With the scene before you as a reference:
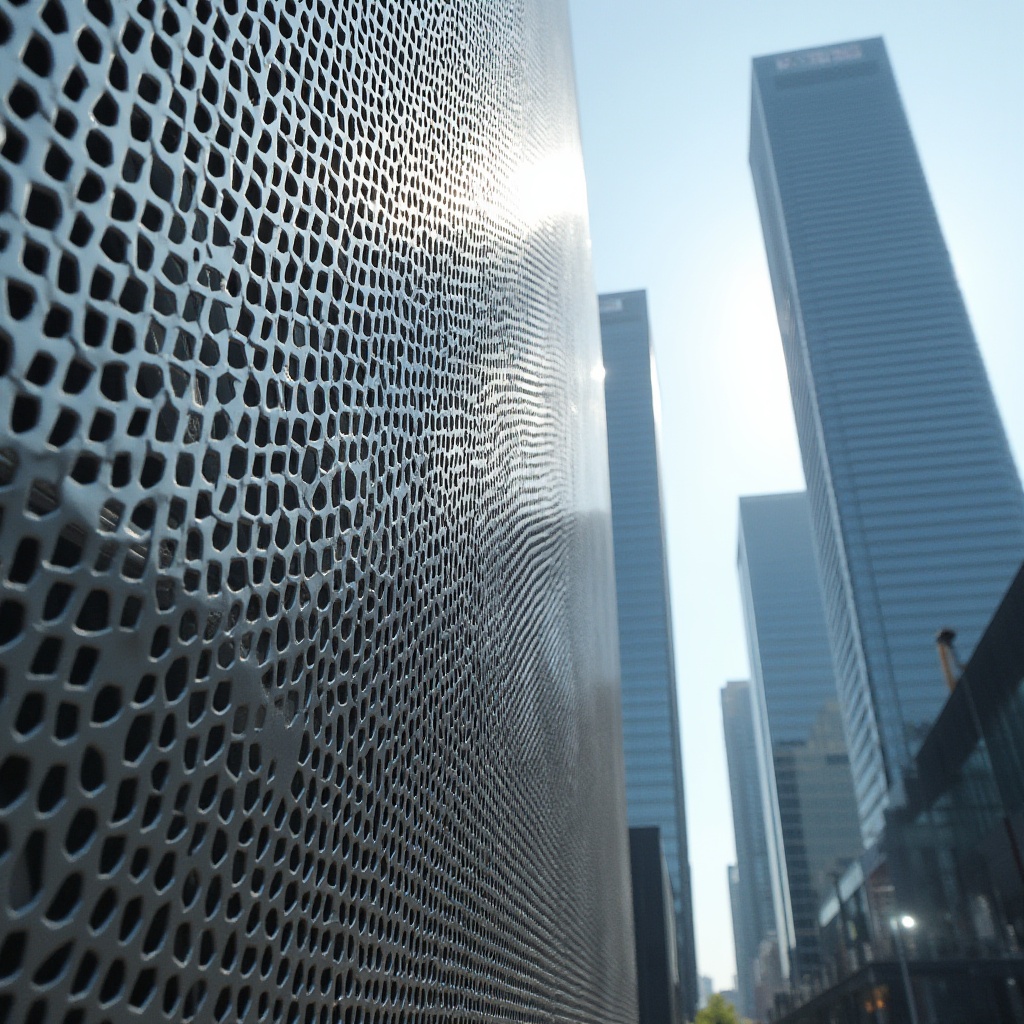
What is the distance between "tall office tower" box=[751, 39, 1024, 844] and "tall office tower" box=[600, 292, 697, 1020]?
83.8 feet

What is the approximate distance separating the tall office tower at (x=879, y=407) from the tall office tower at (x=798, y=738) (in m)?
38.8

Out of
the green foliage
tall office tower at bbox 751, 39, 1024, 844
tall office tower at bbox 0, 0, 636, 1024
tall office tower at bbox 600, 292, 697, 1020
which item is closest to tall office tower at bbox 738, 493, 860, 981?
tall office tower at bbox 600, 292, 697, 1020

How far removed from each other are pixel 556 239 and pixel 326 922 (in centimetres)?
1693

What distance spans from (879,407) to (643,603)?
1808 inches

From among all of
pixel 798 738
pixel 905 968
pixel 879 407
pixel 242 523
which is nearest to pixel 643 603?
pixel 879 407

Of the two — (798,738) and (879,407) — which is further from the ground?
(879,407)

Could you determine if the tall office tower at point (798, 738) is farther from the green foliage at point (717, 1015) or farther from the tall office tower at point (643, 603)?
the green foliage at point (717, 1015)

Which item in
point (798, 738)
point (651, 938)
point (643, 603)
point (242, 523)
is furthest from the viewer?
point (798, 738)

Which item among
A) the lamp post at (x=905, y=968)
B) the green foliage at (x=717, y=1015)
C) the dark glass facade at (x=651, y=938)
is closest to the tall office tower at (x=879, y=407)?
the green foliage at (x=717, y=1015)

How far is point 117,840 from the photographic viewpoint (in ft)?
10.9

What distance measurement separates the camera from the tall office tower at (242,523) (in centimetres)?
310

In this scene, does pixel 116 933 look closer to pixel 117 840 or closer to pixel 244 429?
pixel 117 840

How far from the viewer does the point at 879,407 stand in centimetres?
12119

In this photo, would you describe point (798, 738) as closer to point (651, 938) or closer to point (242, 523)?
point (651, 938)
